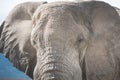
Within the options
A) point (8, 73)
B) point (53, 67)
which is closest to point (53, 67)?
point (53, 67)

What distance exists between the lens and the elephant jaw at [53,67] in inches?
161

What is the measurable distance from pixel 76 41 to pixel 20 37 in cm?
86

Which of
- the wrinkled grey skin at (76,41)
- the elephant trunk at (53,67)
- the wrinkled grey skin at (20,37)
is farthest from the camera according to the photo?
the wrinkled grey skin at (20,37)

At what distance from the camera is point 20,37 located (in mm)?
5195

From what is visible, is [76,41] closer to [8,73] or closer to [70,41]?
[70,41]

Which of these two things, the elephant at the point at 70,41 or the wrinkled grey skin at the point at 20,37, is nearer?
the elephant at the point at 70,41

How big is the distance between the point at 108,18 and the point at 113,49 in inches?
11.3

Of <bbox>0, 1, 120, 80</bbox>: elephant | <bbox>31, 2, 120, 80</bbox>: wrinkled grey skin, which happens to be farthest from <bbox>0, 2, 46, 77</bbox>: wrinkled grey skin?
<bbox>31, 2, 120, 80</bbox>: wrinkled grey skin

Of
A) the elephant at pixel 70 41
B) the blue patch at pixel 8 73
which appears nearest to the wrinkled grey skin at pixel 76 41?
the elephant at pixel 70 41

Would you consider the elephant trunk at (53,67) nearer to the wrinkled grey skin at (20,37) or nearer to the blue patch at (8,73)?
the blue patch at (8,73)

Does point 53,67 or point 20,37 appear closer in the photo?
point 53,67

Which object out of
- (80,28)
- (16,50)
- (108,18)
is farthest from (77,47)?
(16,50)

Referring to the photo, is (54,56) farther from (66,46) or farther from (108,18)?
(108,18)

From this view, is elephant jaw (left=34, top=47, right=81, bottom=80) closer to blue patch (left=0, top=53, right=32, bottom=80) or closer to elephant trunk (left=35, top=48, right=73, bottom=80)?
elephant trunk (left=35, top=48, right=73, bottom=80)
